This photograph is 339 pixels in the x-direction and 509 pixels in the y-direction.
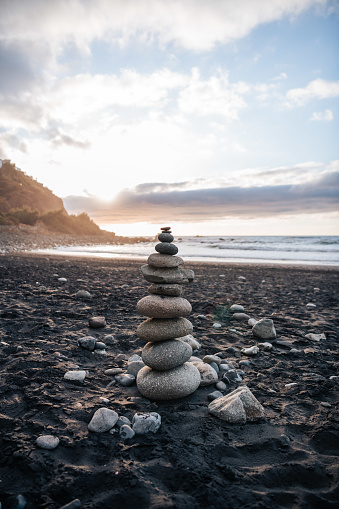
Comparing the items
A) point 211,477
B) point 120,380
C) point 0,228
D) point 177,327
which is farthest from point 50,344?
point 0,228

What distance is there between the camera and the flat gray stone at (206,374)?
12.2ft

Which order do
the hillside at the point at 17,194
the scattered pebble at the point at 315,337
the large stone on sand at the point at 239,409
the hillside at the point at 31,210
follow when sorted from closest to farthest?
the large stone on sand at the point at 239,409 < the scattered pebble at the point at 315,337 < the hillside at the point at 31,210 < the hillside at the point at 17,194

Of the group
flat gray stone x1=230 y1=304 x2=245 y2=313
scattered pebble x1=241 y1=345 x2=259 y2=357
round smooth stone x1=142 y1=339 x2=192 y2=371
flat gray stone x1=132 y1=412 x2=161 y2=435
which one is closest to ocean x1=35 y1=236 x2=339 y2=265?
flat gray stone x1=230 y1=304 x2=245 y2=313

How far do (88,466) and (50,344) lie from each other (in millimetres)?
2763

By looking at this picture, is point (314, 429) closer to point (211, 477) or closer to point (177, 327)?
point (211, 477)

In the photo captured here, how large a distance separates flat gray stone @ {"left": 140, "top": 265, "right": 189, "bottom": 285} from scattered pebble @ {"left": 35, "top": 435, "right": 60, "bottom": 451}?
78.2 inches

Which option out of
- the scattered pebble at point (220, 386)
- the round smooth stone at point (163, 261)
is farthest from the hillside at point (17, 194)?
the scattered pebble at point (220, 386)

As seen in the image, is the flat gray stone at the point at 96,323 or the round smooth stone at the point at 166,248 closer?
the round smooth stone at the point at 166,248

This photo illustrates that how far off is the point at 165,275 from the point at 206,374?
1.46 meters

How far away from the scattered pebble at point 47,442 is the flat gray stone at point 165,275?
6.52ft

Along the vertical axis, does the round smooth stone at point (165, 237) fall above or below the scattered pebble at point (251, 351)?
above

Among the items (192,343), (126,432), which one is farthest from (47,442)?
(192,343)

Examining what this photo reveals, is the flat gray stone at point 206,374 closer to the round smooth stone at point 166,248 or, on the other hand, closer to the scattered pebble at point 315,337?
the round smooth stone at point 166,248

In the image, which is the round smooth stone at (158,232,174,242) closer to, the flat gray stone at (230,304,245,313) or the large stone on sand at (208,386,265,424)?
the large stone on sand at (208,386,265,424)
